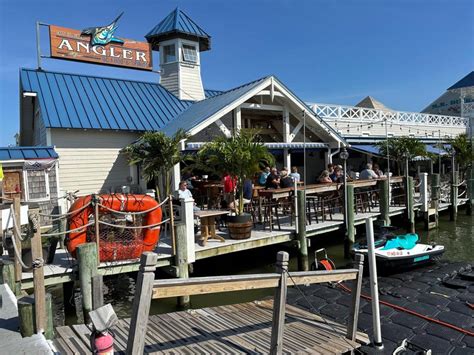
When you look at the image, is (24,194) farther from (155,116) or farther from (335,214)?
(335,214)

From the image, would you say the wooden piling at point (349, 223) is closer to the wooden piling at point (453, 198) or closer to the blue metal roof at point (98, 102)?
the blue metal roof at point (98, 102)

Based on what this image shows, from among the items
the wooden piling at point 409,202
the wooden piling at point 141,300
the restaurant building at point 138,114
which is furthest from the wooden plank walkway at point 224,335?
the wooden piling at point 409,202

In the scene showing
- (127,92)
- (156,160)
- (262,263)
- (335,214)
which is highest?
(127,92)

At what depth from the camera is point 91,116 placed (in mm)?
13734

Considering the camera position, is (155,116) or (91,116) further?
(155,116)

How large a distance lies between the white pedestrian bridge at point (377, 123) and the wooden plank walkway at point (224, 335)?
1307 centimetres

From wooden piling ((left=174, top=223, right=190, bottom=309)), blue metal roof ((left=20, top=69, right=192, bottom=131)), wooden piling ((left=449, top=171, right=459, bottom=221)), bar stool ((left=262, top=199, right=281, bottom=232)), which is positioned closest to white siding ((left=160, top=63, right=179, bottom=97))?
blue metal roof ((left=20, top=69, right=192, bottom=131))

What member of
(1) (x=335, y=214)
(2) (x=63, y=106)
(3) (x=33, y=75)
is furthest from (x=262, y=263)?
(3) (x=33, y=75)

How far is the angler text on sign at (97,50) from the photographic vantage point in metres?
16.1

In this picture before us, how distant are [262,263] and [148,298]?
26.4 ft

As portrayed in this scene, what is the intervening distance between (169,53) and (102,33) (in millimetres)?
3173

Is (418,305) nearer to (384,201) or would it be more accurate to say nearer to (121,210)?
(121,210)

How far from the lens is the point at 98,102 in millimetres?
14648

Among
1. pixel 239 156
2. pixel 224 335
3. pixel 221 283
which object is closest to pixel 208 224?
pixel 239 156
